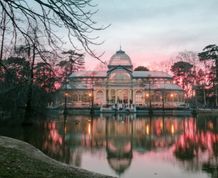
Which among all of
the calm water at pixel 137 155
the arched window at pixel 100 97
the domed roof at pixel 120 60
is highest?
the domed roof at pixel 120 60

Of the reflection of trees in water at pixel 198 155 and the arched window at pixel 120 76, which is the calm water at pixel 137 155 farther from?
the arched window at pixel 120 76

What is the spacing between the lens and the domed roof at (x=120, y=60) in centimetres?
9125

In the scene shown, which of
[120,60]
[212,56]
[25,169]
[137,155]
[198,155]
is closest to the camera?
[25,169]

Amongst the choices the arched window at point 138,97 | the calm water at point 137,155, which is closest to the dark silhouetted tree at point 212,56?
the arched window at point 138,97

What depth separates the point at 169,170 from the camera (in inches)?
536

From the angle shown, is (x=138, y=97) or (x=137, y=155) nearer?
(x=137, y=155)

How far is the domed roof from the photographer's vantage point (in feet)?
299

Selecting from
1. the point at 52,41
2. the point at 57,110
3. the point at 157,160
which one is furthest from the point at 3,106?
the point at 57,110

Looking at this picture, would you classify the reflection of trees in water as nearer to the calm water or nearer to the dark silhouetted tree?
the calm water

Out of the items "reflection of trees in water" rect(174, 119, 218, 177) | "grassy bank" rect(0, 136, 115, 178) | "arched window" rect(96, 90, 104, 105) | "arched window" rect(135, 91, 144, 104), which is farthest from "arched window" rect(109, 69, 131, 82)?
"grassy bank" rect(0, 136, 115, 178)

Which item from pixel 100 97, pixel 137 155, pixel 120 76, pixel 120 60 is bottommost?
pixel 137 155

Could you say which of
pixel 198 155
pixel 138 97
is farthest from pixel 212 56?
pixel 198 155

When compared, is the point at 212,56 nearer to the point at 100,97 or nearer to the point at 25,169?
the point at 100,97

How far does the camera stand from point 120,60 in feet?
302
